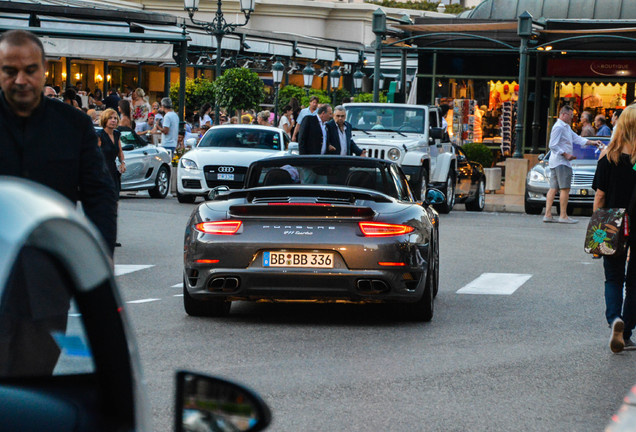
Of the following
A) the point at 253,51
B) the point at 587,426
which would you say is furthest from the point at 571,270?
the point at 253,51

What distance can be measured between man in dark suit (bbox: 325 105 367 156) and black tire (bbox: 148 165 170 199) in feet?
29.5

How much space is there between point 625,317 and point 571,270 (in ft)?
17.7

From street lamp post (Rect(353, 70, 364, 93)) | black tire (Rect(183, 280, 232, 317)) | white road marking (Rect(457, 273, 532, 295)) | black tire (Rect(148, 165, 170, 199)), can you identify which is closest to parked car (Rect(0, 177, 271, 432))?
black tire (Rect(183, 280, 232, 317))

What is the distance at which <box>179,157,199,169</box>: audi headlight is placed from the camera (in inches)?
936

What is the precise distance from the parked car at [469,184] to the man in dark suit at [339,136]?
25.9 feet

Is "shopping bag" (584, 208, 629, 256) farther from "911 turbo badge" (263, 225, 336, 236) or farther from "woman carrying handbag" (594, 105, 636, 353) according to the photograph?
"911 turbo badge" (263, 225, 336, 236)

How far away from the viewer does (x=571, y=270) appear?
47.2ft

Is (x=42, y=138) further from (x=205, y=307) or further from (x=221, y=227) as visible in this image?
(x=205, y=307)

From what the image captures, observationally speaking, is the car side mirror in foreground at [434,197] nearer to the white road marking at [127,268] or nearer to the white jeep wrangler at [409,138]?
the white road marking at [127,268]

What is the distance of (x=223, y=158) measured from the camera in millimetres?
23703

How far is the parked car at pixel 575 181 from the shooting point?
23.7 m

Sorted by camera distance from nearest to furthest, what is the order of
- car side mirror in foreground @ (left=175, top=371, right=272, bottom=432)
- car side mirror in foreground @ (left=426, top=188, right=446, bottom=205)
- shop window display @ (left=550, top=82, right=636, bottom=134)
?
car side mirror in foreground @ (left=175, top=371, right=272, bottom=432) < car side mirror in foreground @ (left=426, top=188, right=446, bottom=205) < shop window display @ (left=550, top=82, right=636, bottom=134)

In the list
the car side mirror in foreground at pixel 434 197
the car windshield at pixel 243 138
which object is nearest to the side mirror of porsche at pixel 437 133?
the car windshield at pixel 243 138

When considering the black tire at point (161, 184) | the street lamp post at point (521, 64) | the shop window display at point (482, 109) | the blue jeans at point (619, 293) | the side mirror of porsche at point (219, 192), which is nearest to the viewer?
the blue jeans at point (619, 293)
